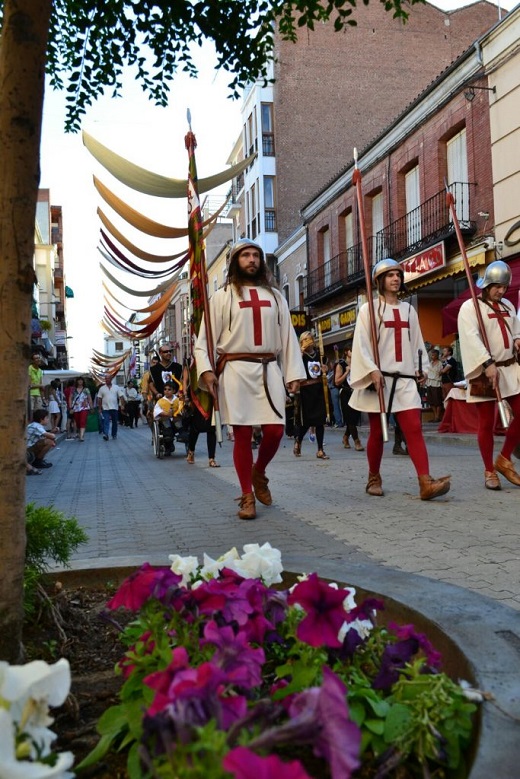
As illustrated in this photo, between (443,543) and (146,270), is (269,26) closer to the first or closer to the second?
(443,543)

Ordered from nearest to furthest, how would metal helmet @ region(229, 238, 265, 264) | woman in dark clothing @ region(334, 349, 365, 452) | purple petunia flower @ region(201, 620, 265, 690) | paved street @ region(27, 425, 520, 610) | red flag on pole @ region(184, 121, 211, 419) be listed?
purple petunia flower @ region(201, 620, 265, 690), paved street @ region(27, 425, 520, 610), metal helmet @ region(229, 238, 265, 264), red flag on pole @ region(184, 121, 211, 419), woman in dark clothing @ region(334, 349, 365, 452)

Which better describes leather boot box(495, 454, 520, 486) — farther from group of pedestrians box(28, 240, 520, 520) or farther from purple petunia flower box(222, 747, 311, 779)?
purple petunia flower box(222, 747, 311, 779)

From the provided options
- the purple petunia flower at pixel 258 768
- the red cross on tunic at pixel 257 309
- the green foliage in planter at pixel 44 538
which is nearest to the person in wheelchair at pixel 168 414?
the red cross on tunic at pixel 257 309

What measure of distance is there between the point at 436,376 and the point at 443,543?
1403 centimetres

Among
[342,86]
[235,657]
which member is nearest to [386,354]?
[235,657]

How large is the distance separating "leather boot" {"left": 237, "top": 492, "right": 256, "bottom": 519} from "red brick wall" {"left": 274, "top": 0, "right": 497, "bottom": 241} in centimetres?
3341

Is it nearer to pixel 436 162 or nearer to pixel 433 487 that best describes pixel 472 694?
pixel 433 487

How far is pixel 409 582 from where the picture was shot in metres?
2.43

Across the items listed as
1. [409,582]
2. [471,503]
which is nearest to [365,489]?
[471,503]

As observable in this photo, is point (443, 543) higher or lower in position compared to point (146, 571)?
lower

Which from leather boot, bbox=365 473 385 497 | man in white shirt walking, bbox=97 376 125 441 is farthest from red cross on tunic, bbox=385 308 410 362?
man in white shirt walking, bbox=97 376 125 441

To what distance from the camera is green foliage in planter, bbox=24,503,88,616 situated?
2318 mm

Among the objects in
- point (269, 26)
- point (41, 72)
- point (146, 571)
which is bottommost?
point (146, 571)

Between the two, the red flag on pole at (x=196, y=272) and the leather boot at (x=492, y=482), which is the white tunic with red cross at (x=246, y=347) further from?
the leather boot at (x=492, y=482)
